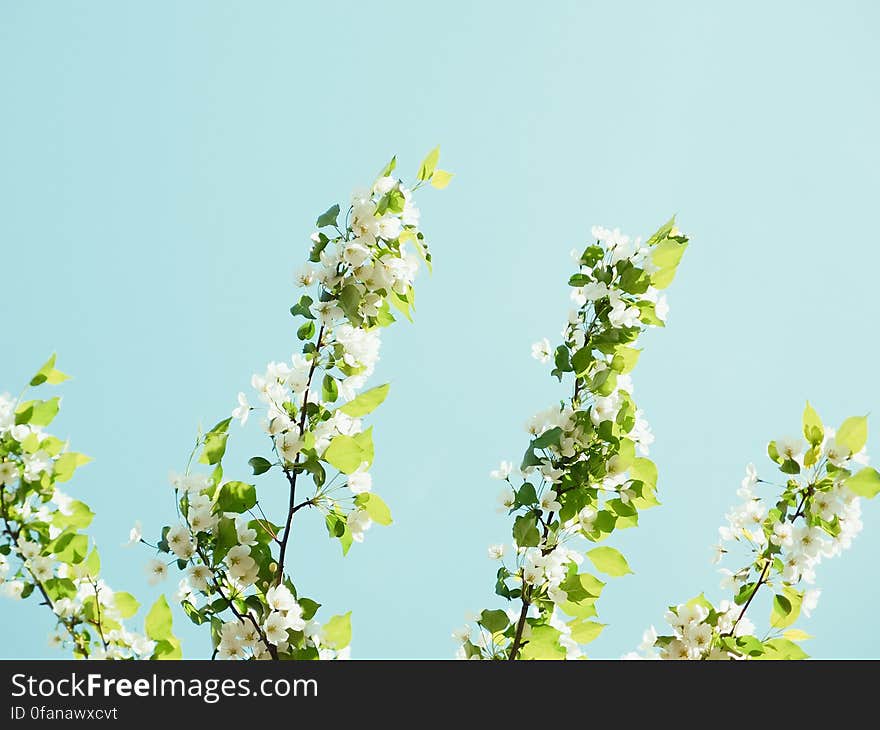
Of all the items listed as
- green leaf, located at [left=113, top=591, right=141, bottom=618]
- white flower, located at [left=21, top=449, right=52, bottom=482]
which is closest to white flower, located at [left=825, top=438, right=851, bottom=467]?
green leaf, located at [left=113, top=591, right=141, bottom=618]

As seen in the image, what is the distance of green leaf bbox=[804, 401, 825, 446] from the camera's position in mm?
1379

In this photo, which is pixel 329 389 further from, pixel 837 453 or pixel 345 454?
pixel 837 453

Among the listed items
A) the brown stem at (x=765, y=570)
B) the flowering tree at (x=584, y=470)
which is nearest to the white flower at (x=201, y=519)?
the flowering tree at (x=584, y=470)

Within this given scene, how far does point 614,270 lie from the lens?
153 cm

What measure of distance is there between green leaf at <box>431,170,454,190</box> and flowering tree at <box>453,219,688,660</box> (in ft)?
1.08

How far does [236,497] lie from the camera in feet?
4.42

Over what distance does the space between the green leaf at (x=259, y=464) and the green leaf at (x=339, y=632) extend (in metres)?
0.29

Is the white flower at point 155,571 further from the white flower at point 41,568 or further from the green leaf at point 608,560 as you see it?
the green leaf at point 608,560

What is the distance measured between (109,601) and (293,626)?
43cm

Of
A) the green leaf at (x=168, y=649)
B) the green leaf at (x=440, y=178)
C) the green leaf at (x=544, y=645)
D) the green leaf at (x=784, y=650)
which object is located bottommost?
the green leaf at (x=784, y=650)

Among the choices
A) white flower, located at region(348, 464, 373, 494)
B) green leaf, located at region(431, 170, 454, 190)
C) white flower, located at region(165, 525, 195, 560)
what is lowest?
white flower, located at region(165, 525, 195, 560)

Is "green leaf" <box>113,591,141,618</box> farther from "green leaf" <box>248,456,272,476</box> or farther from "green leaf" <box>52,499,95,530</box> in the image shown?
"green leaf" <box>248,456,272,476</box>

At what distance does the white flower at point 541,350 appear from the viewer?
1.62m
